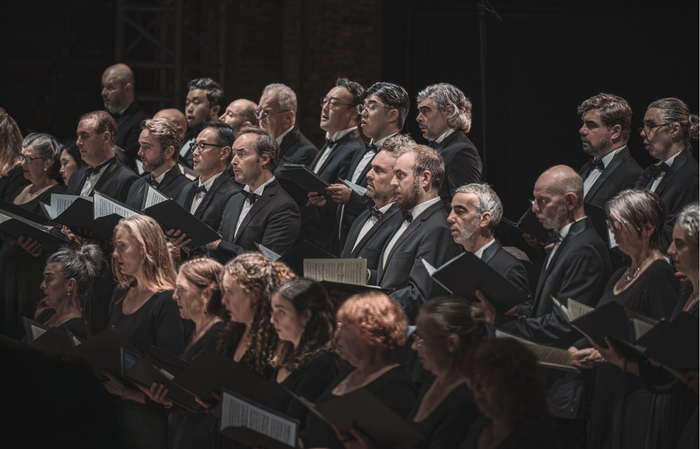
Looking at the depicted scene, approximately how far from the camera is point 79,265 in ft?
16.5

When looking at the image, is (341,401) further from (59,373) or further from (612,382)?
(59,373)

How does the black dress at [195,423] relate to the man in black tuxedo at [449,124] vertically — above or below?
below

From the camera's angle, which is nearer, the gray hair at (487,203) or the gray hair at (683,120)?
the gray hair at (487,203)

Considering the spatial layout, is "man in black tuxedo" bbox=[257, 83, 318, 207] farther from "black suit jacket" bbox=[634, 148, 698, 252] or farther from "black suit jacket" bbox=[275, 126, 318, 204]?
"black suit jacket" bbox=[634, 148, 698, 252]

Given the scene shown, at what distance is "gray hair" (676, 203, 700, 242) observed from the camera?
3348 mm

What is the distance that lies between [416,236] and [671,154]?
1.55 metres

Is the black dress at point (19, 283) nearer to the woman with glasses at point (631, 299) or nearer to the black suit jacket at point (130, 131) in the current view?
the black suit jacket at point (130, 131)

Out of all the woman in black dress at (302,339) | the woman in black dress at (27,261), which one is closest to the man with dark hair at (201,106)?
the woman in black dress at (27,261)

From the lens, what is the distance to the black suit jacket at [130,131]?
723 cm

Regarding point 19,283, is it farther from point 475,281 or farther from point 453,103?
point 475,281

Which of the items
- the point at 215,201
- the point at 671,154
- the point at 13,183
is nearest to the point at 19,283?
the point at 13,183

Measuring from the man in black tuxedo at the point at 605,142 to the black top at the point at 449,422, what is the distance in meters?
2.53

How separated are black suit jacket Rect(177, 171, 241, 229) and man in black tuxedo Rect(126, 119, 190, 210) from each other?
0.69 feet

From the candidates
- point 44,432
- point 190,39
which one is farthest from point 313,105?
point 44,432
